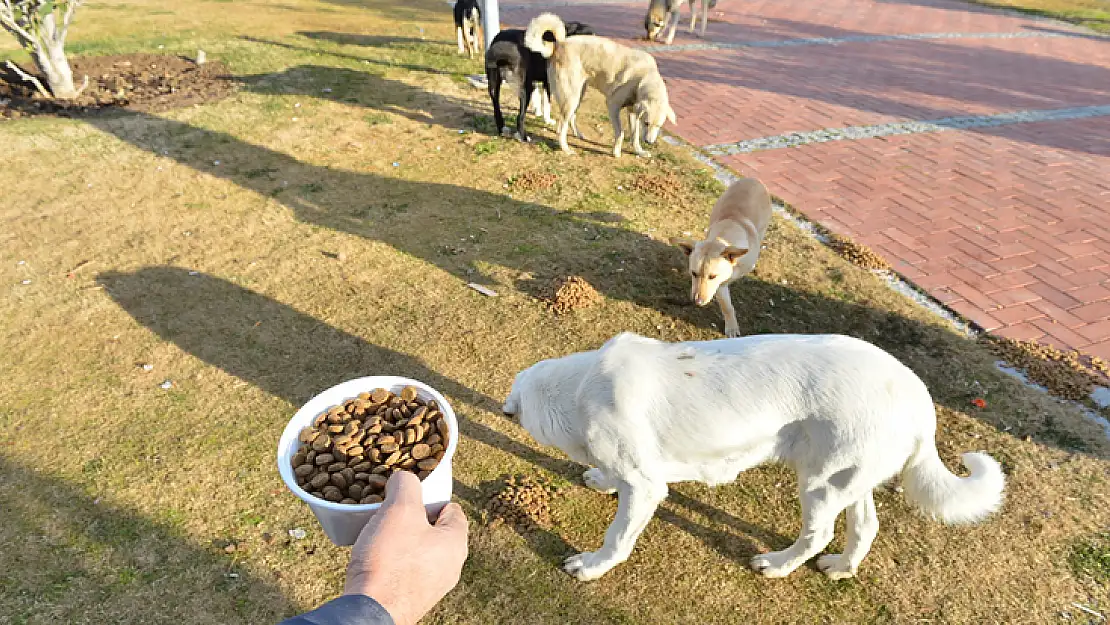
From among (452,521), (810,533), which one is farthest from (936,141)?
(452,521)

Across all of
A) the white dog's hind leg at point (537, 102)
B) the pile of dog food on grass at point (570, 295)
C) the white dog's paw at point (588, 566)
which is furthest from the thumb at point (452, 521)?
the white dog's hind leg at point (537, 102)

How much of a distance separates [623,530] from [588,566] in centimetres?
34

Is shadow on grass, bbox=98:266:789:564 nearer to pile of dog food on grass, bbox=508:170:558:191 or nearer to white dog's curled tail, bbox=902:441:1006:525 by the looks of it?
white dog's curled tail, bbox=902:441:1006:525

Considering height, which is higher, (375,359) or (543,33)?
(543,33)

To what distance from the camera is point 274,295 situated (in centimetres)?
495

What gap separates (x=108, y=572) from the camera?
2.92 m

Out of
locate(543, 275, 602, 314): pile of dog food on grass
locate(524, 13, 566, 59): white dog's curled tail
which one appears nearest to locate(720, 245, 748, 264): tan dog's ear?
locate(543, 275, 602, 314): pile of dog food on grass

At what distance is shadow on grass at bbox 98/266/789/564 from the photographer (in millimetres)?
3679

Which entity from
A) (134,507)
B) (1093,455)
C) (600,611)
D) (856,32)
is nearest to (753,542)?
(600,611)

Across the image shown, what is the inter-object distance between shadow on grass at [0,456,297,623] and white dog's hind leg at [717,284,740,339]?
3.52 m

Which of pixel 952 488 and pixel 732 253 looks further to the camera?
pixel 732 253

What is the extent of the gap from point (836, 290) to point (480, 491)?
3.62 m

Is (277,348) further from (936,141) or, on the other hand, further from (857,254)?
(936,141)

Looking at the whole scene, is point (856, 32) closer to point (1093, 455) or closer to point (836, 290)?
point (836, 290)
